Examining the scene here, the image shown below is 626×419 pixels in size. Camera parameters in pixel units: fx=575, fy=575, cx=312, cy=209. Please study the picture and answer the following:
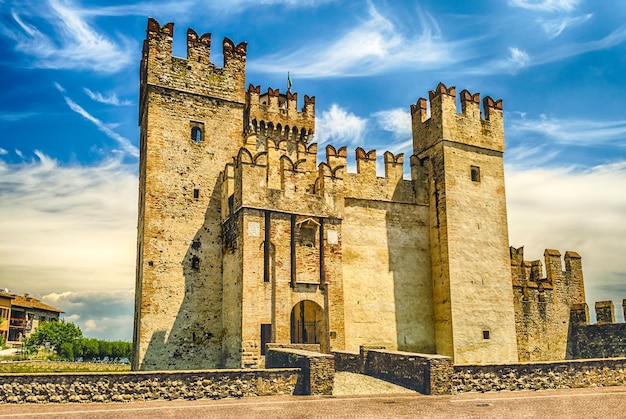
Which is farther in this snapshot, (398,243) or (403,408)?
(398,243)

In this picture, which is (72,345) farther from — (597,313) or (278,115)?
(597,313)

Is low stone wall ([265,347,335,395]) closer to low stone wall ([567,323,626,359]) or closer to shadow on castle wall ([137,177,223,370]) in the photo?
shadow on castle wall ([137,177,223,370])

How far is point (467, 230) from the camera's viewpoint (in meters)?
25.9

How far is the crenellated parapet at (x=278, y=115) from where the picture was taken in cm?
2828

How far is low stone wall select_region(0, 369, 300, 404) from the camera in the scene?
14.1 metres

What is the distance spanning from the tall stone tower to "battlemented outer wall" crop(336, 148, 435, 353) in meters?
0.66

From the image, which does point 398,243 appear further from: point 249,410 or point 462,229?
point 249,410

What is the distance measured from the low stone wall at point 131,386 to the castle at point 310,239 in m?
5.42

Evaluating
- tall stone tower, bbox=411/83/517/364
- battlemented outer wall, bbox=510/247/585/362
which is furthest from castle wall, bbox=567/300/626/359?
tall stone tower, bbox=411/83/517/364

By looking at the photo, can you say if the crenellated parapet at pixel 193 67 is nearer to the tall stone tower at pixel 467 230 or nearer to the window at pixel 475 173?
the tall stone tower at pixel 467 230

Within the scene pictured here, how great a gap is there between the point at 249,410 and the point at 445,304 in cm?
1376

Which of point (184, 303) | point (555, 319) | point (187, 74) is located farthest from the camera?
point (555, 319)

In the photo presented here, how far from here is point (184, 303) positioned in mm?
23688

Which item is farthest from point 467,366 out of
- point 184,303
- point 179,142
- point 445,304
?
point 179,142
